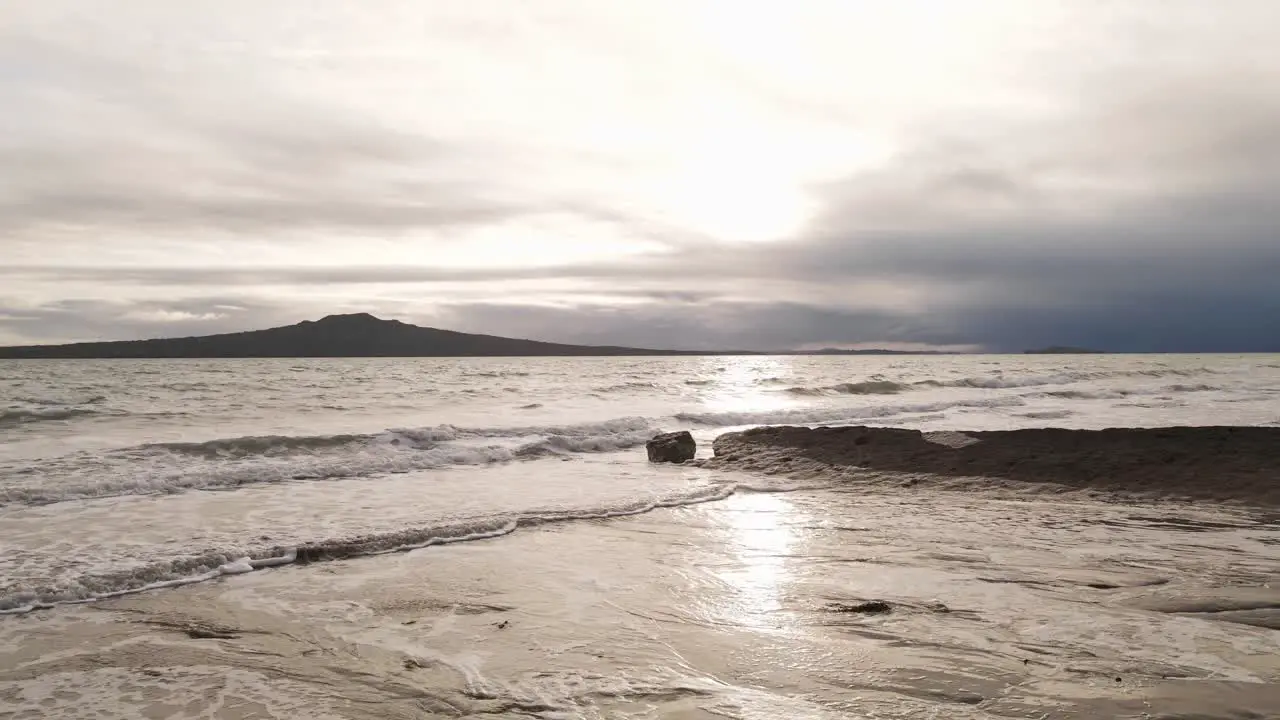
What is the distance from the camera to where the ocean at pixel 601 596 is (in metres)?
4.51

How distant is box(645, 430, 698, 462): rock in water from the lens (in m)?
16.8

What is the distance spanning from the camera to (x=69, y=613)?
624 cm

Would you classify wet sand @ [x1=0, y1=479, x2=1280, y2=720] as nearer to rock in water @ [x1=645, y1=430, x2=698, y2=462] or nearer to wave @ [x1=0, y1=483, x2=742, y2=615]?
wave @ [x1=0, y1=483, x2=742, y2=615]

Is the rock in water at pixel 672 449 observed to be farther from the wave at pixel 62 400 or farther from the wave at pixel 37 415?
the wave at pixel 62 400

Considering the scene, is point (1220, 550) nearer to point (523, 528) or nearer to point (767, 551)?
point (767, 551)

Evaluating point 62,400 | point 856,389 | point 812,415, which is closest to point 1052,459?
point 812,415

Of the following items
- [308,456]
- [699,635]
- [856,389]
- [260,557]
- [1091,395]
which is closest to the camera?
[699,635]

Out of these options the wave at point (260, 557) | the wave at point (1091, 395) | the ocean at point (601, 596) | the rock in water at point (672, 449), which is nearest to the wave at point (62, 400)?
the ocean at point (601, 596)

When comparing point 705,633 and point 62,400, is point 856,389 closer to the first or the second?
point 62,400

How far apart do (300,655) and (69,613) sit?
2433mm

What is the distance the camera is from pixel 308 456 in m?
17.1

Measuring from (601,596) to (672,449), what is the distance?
408 inches

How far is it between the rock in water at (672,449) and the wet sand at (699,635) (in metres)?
7.96

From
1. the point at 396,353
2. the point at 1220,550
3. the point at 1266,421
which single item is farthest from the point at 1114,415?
the point at 396,353
